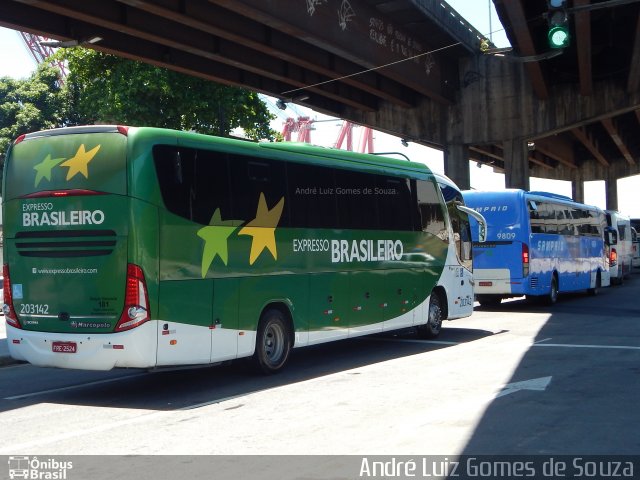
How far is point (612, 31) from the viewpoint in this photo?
2988 centimetres

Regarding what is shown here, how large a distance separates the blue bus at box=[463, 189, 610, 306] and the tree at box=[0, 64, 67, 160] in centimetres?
5338

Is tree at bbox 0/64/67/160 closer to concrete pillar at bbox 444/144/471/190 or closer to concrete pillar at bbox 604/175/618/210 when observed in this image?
concrete pillar at bbox 444/144/471/190

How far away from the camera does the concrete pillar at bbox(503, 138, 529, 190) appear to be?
3681cm

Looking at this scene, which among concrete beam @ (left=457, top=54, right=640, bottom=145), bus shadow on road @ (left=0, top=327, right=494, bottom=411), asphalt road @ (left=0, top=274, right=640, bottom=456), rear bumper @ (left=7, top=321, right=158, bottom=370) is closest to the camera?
asphalt road @ (left=0, top=274, right=640, bottom=456)

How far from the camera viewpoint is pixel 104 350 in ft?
33.6

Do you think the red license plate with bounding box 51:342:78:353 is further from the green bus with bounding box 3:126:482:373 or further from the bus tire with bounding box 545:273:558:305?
the bus tire with bounding box 545:273:558:305

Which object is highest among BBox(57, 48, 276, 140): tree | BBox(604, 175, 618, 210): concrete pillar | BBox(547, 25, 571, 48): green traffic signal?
BBox(57, 48, 276, 140): tree

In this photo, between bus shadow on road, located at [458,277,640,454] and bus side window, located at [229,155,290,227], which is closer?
bus shadow on road, located at [458,277,640,454]

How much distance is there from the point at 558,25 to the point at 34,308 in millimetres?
9482

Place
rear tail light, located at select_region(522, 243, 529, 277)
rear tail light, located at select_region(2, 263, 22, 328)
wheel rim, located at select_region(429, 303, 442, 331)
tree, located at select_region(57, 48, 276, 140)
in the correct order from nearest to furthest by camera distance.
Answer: rear tail light, located at select_region(2, 263, 22, 328) → wheel rim, located at select_region(429, 303, 442, 331) → rear tail light, located at select_region(522, 243, 529, 277) → tree, located at select_region(57, 48, 276, 140)

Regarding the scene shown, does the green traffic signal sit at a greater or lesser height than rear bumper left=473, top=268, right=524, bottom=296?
greater

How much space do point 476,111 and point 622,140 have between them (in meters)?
21.6

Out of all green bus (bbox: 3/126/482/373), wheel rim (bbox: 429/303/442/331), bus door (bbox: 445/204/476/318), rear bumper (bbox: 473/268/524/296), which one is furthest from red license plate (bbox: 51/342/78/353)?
rear bumper (bbox: 473/268/524/296)

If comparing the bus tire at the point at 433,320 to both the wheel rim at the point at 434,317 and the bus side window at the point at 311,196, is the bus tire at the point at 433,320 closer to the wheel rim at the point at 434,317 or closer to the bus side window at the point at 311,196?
the wheel rim at the point at 434,317
